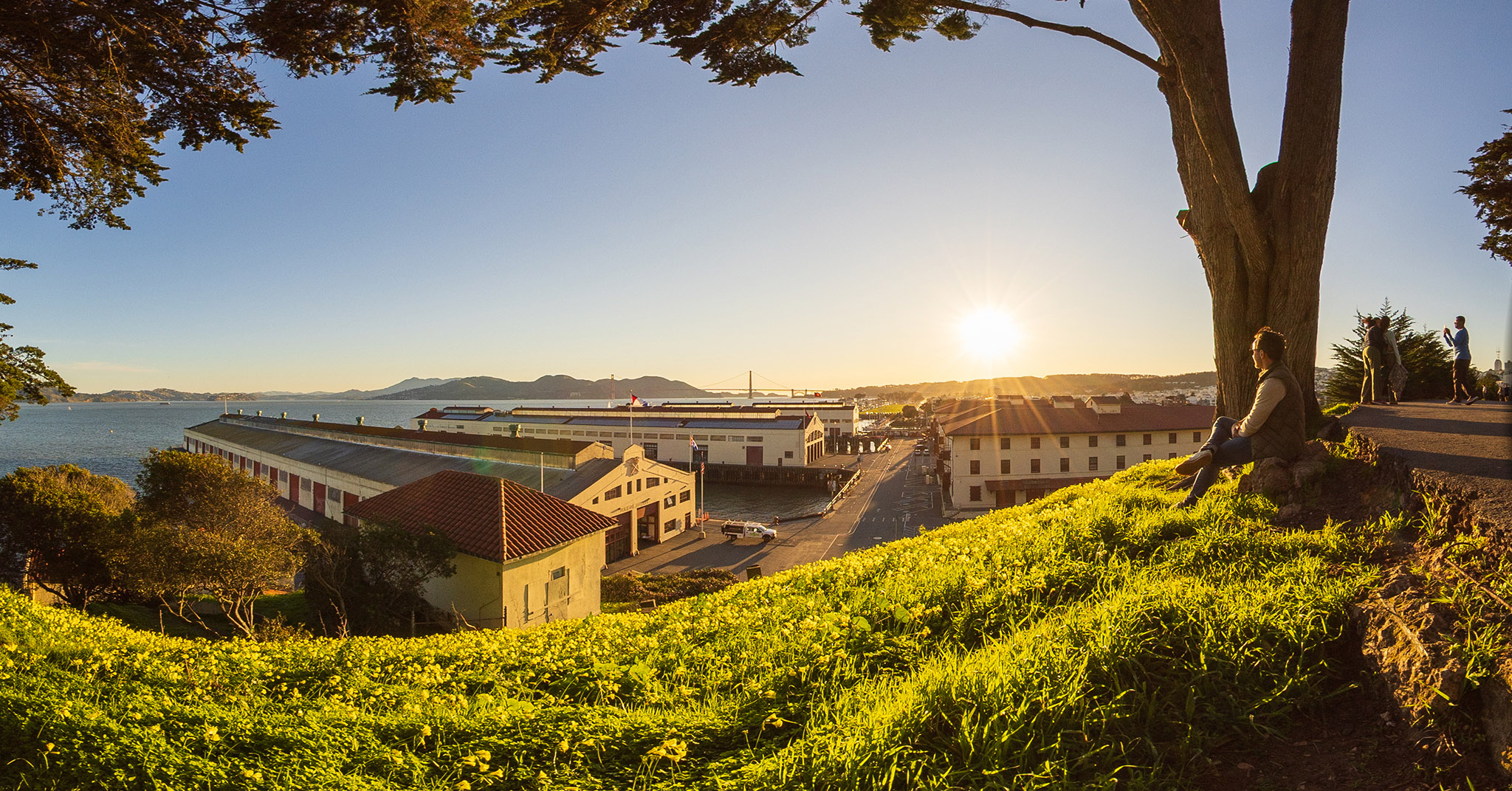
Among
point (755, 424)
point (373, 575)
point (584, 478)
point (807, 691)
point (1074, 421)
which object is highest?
point (807, 691)

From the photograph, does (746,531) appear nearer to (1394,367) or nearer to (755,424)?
(1394,367)

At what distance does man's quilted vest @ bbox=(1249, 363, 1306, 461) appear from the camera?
5.55 m

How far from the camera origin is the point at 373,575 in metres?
15.0

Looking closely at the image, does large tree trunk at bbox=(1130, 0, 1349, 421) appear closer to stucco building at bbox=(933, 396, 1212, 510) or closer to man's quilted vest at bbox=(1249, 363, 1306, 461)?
man's quilted vest at bbox=(1249, 363, 1306, 461)

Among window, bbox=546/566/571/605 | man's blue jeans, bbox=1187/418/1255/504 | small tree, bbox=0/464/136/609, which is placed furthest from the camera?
window, bbox=546/566/571/605

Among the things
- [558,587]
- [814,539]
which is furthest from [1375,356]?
[814,539]

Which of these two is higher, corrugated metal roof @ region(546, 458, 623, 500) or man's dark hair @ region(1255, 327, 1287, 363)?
man's dark hair @ region(1255, 327, 1287, 363)

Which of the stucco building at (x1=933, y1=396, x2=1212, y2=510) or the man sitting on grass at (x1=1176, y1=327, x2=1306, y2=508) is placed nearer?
the man sitting on grass at (x1=1176, y1=327, x2=1306, y2=508)

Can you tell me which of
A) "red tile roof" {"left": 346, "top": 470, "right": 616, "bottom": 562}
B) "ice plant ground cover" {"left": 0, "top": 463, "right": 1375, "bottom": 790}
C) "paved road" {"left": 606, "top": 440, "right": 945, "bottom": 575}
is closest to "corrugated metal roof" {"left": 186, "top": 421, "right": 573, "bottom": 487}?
"red tile roof" {"left": 346, "top": 470, "right": 616, "bottom": 562}

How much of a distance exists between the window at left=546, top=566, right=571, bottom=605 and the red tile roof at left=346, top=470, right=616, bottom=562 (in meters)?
0.96

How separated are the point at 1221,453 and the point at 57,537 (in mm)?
26408

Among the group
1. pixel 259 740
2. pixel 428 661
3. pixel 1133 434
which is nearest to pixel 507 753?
pixel 259 740

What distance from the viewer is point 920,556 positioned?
5867 millimetres

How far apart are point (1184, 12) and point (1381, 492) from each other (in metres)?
5.64
